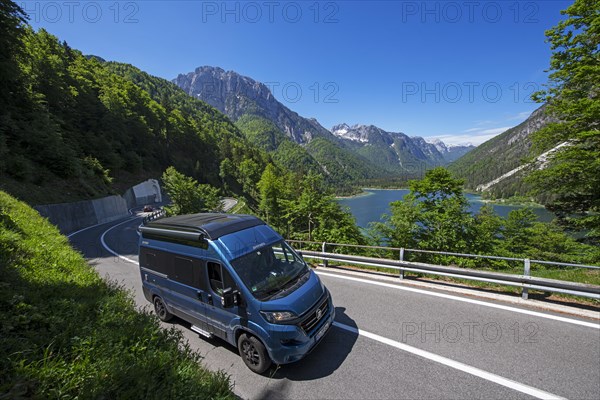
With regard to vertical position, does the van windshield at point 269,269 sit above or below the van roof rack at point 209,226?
below

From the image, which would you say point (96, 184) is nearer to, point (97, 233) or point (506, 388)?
point (97, 233)

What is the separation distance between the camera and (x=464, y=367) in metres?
4.44

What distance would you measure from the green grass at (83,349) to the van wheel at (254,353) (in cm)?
119

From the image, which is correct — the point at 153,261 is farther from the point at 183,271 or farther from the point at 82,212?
the point at 82,212

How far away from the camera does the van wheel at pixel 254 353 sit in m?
4.70

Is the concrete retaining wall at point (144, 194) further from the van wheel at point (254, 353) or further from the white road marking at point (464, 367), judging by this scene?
the white road marking at point (464, 367)

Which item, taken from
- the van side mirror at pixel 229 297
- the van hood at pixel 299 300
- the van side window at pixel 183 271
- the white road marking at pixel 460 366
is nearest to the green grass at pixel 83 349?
the van side mirror at pixel 229 297

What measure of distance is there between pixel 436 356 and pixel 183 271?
572cm

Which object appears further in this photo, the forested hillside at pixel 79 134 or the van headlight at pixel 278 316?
the forested hillside at pixel 79 134

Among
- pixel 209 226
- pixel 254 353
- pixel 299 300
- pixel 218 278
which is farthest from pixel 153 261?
pixel 299 300

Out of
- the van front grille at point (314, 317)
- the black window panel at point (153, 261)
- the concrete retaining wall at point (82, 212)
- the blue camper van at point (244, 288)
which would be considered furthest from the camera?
the concrete retaining wall at point (82, 212)

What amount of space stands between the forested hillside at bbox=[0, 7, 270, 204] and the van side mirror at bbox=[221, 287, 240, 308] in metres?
25.1

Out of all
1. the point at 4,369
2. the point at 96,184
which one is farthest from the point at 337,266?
the point at 96,184

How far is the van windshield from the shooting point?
198 inches
